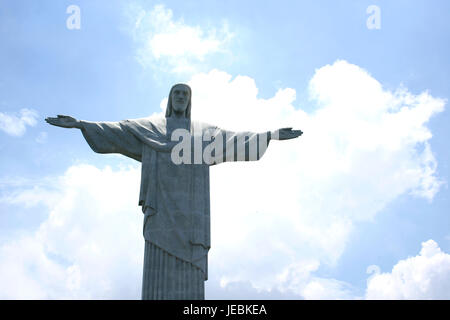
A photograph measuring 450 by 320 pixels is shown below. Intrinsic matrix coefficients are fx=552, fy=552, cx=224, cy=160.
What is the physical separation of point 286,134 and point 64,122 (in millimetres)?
6114

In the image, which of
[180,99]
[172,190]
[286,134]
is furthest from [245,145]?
[172,190]

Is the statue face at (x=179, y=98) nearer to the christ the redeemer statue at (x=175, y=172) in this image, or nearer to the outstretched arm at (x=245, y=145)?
the christ the redeemer statue at (x=175, y=172)

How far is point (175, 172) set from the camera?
15.0 metres

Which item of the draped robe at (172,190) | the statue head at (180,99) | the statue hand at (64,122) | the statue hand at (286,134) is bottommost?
the draped robe at (172,190)

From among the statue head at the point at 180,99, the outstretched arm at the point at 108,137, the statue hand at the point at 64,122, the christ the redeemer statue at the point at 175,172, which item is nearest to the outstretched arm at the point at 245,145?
the christ the redeemer statue at the point at 175,172

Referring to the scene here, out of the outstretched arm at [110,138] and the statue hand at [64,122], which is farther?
the outstretched arm at [110,138]

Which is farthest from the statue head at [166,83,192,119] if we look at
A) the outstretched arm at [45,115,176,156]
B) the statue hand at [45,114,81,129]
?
the statue hand at [45,114,81,129]

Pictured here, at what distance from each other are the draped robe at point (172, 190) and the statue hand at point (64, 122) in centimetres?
24

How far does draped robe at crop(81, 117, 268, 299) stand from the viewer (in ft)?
46.1

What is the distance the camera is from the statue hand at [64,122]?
1495 cm

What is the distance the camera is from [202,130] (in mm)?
15875

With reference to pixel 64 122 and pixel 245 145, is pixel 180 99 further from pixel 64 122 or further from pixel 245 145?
pixel 64 122
